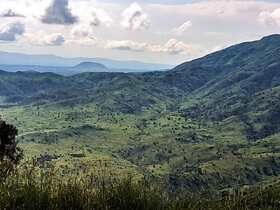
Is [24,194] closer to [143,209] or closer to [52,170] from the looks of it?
[52,170]

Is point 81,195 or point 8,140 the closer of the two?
point 81,195

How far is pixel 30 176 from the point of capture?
402 inches

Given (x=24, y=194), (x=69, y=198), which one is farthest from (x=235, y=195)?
(x=24, y=194)

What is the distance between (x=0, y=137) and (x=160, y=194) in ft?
87.8

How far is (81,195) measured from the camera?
1002cm

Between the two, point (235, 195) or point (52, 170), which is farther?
point (235, 195)

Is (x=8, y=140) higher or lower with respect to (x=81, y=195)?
lower

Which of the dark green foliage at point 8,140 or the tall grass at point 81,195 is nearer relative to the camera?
the tall grass at point 81,195

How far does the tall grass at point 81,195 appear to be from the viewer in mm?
9469

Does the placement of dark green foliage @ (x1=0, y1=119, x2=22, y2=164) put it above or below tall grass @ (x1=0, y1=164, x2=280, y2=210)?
below

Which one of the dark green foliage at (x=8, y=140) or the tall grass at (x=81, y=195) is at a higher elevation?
the tall grass at (x=81, y=195)


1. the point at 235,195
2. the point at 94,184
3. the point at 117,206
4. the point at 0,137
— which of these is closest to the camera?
the point at 117,206

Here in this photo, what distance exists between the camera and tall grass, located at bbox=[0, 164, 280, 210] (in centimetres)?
947

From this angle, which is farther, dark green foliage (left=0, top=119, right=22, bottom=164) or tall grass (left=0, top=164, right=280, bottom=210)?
dark green foliage (left=0, top=119, right=22, bottom=164)
